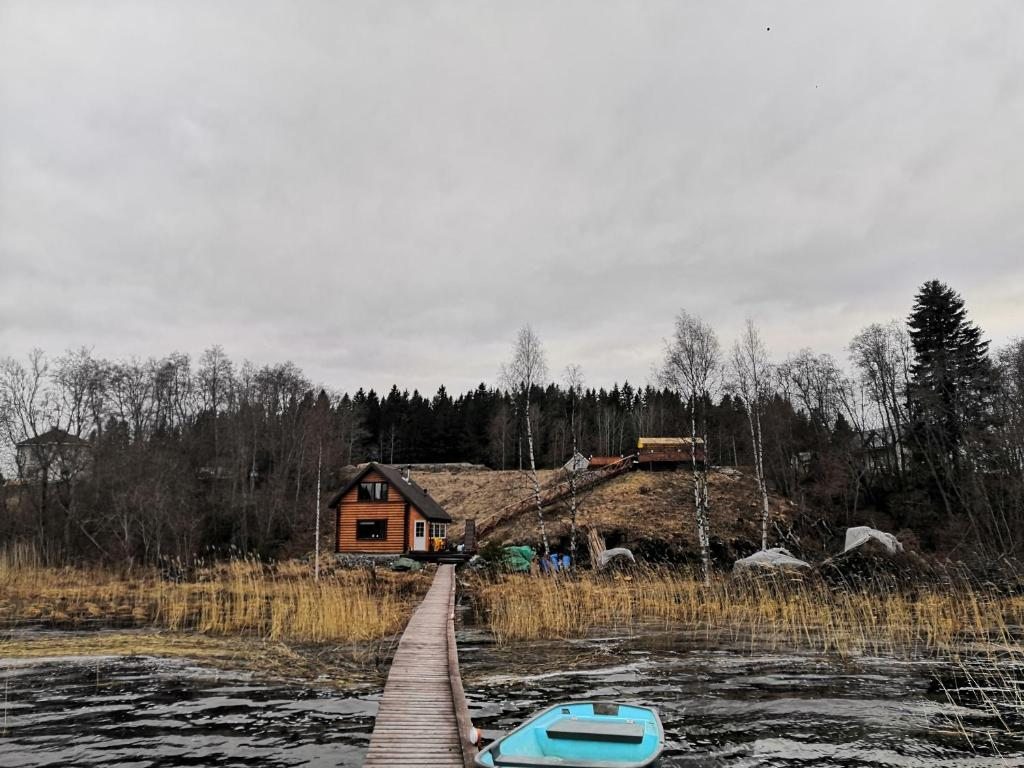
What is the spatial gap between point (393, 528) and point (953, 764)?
35.8 m

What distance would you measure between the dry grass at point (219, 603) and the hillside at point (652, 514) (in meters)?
13.5

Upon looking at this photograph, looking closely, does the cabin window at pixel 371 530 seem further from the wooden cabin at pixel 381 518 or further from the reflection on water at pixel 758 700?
the reflection on water at pixel 758 700

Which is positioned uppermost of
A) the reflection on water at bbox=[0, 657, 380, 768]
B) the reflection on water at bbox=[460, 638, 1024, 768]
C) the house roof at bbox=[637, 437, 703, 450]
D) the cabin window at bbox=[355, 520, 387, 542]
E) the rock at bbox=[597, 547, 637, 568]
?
the house roof at bbox=[637, 437, 703, 450]

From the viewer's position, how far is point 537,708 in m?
10.5

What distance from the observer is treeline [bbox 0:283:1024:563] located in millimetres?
35594

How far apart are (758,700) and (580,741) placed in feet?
18.3

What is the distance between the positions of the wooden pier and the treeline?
21.0 m

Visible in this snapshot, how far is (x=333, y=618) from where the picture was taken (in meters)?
16.7

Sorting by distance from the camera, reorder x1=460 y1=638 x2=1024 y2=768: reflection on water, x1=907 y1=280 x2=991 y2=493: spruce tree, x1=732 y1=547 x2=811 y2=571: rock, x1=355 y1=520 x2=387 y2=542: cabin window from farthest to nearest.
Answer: x1=355 y1=520 x2=387 y2=542: cabin window
x1=907 y1=280 x2=991 y2=493: spruce tree
x1=732 y1=547 x2=811 y2=571: rock
x1=460 y1=638 x2=1024 y2=768: reflection on water

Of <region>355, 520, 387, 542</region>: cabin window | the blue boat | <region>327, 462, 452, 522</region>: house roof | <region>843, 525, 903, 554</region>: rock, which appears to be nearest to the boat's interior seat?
the blue boat

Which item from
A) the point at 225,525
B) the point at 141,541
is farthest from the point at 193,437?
the point at 141,541

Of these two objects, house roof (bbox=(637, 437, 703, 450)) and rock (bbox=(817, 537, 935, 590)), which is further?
house roof (bbox=(637, 437, 703, 450))

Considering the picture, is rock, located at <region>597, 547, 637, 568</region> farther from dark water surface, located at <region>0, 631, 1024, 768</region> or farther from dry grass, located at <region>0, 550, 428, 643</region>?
dark water surface, located at <region>0, 631, 1024, 768</region>

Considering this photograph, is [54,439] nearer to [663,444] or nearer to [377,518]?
[377,518]
